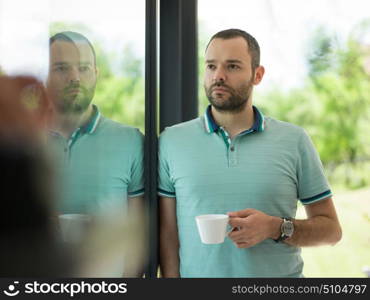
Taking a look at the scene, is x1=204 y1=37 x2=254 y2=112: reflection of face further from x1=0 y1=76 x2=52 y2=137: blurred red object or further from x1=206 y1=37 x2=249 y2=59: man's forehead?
x1=0 y1=76 x2=52 y2=137: blurred red object

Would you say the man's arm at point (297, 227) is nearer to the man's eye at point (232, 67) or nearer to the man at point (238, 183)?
the man at point (238, 183)

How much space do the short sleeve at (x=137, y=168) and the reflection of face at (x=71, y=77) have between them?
0.55 feet

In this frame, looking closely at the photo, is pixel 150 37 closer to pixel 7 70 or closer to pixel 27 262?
pixel 7 70

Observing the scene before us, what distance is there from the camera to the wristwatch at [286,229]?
1172 millimetres

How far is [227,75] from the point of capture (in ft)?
4.03

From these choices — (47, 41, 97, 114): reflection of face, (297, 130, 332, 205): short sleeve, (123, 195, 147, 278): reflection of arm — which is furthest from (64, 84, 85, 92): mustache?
(297, 130, 332, 205): short sleeve

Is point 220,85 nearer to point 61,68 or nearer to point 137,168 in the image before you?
point 137,168

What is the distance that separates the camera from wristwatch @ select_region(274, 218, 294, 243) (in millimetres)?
1172

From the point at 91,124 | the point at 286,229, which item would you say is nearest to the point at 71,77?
the point at 91,124

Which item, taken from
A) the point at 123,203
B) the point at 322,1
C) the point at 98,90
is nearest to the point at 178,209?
the point at 123,203

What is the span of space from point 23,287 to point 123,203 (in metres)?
0.29

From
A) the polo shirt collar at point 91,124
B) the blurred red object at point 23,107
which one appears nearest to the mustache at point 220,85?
the polo shirt collar at point 91,124

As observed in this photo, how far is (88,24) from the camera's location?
1090mm

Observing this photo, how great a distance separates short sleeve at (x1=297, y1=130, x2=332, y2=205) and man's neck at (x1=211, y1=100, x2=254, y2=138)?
0.48 feet
